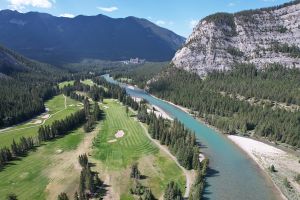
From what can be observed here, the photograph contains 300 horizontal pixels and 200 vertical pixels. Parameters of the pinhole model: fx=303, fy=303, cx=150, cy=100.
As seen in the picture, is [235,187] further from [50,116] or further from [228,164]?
[50,116]

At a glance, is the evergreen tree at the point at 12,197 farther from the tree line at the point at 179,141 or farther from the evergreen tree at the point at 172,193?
the tree line at the point at 179,141

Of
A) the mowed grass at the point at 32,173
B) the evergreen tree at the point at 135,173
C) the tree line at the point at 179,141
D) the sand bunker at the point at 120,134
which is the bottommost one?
the mowed grass at the point at 32,173

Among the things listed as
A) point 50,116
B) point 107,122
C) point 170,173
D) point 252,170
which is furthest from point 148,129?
point 50,116

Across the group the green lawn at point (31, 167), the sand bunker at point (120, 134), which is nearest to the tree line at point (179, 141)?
the sand bunker at point (120, 134)

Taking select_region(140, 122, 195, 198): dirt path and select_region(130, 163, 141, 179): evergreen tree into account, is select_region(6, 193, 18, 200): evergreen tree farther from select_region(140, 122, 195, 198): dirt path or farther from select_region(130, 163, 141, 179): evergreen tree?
select_region(140, 122, 195, 198): dirt path

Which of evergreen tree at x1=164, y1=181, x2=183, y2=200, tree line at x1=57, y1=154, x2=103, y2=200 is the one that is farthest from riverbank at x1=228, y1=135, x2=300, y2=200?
tree line at x1=57, y1=154, x2=103, y2=200

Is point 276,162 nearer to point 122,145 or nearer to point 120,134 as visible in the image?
point 122,145
